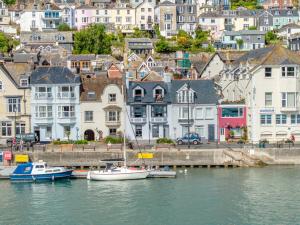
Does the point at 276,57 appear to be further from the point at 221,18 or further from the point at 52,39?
the point at 221,18

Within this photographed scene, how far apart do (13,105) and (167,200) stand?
952 inches

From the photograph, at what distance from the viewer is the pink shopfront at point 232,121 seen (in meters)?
74.1

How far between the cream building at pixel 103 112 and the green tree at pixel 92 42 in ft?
160

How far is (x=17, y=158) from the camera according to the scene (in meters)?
66.2

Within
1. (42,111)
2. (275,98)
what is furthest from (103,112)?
(275,98)

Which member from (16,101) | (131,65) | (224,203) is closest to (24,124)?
(16,101)

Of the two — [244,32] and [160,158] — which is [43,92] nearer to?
[160,158]

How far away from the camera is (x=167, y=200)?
54.7 meters

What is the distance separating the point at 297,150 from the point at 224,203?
15.1 meters

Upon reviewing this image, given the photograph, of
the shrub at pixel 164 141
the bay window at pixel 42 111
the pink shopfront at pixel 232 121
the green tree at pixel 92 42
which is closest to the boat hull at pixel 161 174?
the shrub at pixel 164 141

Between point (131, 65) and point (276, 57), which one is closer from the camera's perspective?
point (276, 57)

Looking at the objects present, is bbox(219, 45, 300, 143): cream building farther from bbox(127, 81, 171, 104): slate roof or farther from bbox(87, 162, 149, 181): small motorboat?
bbox(87, 162, 149, 181): small motorboat

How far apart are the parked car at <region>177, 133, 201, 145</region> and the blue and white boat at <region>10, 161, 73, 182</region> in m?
12.4

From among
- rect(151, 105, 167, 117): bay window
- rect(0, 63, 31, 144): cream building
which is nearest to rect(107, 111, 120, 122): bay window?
rect(151, 105, 167, 117): bay window
